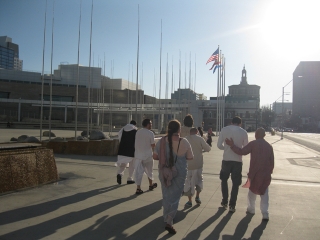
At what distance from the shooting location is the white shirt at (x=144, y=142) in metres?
8.05

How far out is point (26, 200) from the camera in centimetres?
698

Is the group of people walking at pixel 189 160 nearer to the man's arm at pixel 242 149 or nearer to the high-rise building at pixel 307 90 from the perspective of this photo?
the man's arm at pixel 242 149

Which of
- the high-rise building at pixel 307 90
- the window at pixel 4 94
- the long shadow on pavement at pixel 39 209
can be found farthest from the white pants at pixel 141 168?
the high-rise building at pixel 307 90

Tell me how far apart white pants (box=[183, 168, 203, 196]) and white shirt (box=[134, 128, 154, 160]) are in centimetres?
140

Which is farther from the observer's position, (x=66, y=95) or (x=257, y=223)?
(x=66, y=95)

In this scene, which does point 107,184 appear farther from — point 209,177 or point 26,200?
point 209,177

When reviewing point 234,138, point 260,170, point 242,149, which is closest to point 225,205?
point 260,170

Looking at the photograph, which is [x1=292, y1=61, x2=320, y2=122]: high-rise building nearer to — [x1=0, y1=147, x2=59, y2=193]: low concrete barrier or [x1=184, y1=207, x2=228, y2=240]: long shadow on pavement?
[x1=0, y1=147, x2=59, y2=193]: low concrete barrier

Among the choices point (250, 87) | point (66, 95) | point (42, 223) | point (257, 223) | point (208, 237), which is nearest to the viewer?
point (208, 237)

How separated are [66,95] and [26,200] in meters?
74.5

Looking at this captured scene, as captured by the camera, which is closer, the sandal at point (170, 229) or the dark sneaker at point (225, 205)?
the sandal at point (170, 229)

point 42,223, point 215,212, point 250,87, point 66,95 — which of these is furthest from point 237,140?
point 250,87

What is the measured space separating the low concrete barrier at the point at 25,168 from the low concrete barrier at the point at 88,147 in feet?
21.2

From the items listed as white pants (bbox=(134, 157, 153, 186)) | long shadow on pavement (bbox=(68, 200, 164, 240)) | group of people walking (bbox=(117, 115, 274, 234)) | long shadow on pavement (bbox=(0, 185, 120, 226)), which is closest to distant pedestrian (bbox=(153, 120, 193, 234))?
group of people walking (bbox=(117, 115, 274, 234))
